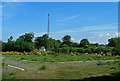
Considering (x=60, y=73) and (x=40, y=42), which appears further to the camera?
(x=40, y=42)

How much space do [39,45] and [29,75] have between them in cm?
2623

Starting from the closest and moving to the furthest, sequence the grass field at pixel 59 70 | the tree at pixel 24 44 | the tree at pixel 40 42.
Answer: the grass field at pixel 59 70 < the tree at pixel 24 44 < the tree at pixel 40 42

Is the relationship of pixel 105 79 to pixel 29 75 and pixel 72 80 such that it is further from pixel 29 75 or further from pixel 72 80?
pixel 29 75

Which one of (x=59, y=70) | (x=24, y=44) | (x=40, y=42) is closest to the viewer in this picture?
(x=59, y=70)

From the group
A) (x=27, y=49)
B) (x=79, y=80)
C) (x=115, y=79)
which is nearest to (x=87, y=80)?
(x=79, y=80)

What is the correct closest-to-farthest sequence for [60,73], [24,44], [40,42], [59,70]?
[60,73] < [59,70] < [24,44] < [40,42]

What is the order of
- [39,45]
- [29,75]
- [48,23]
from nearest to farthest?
[29,75]
[48,23]
[39,45]

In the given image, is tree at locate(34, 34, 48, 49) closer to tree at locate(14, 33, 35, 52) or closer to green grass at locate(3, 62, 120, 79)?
tree at locate(14, 33, 35, 52)

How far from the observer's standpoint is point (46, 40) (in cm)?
3284

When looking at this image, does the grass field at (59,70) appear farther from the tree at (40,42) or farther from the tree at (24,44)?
the tree at (40,42)

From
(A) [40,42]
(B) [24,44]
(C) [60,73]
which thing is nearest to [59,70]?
(C) [60,73]

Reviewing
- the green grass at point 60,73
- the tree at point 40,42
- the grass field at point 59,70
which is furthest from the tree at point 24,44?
the green grass at point 60,73

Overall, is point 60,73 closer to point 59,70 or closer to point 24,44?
point 59,70

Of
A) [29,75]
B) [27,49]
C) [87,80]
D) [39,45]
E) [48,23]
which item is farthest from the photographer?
[39,45]
